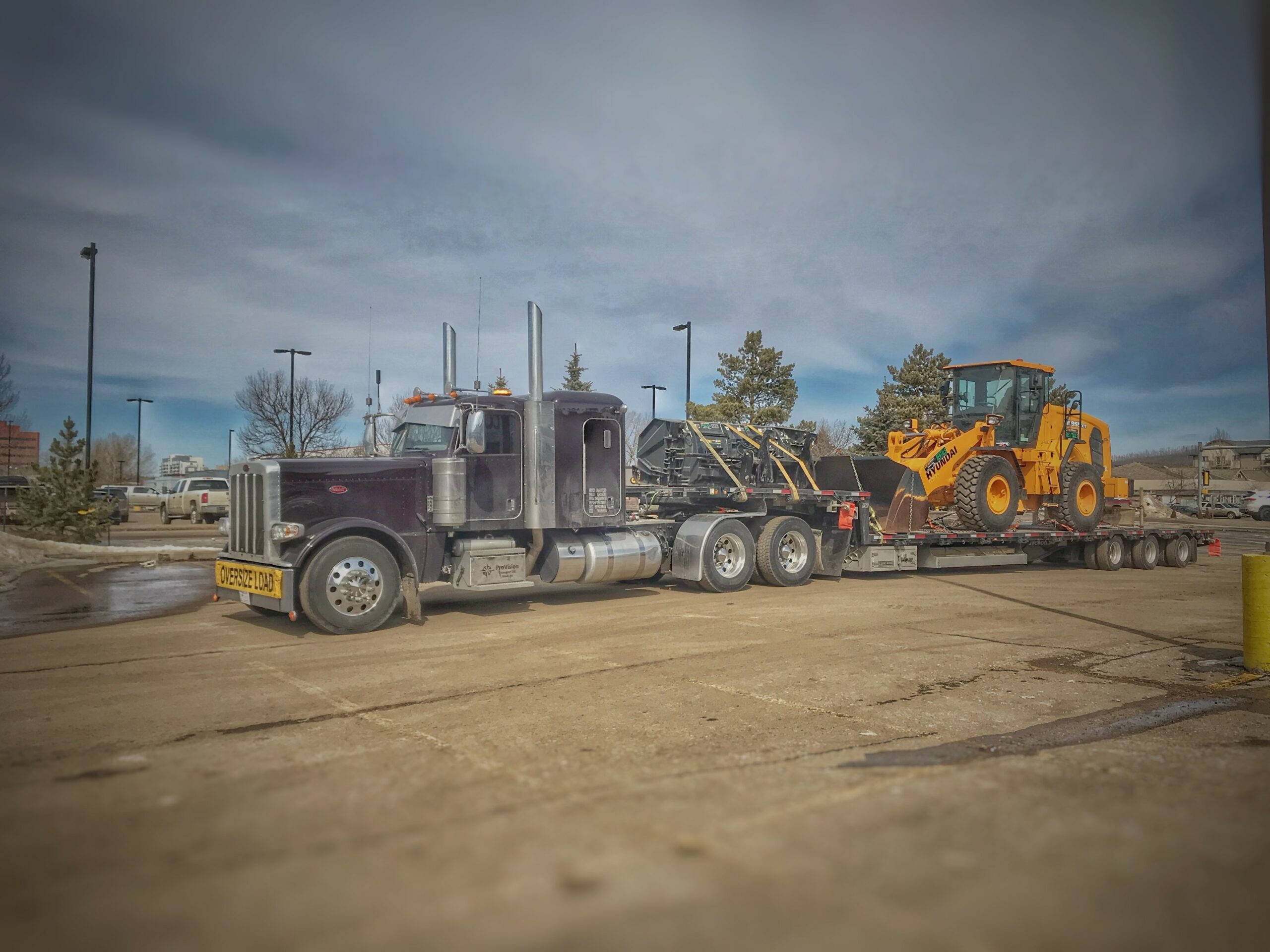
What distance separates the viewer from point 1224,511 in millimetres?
51719

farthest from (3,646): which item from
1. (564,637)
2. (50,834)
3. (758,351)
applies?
(758,351)

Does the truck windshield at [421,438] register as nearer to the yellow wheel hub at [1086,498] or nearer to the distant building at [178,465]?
the yellow wheel hub at [1086,498]

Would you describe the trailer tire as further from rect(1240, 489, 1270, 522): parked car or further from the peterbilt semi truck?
rect(1240, 489, 1270, 522): parked car

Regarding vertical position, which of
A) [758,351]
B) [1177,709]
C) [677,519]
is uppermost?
[758,351]

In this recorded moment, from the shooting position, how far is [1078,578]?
16.0m

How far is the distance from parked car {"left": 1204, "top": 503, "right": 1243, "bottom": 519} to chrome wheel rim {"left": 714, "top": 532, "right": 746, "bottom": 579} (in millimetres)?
50206

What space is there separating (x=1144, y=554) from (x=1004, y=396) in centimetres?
565

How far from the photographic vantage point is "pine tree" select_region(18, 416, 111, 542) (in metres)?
20.1

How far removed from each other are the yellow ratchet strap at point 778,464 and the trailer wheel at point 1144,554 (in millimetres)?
9156

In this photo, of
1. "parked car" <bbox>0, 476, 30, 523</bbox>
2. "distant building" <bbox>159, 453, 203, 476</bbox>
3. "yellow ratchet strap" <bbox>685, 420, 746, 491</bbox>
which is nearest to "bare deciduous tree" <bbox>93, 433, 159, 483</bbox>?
"distant building" <bbox>159, 453, 203, 476</bbox>

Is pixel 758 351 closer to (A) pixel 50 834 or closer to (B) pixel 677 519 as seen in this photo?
(B) pixel 677 519

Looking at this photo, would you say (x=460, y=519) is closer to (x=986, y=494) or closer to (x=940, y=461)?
(x=940, y=461)

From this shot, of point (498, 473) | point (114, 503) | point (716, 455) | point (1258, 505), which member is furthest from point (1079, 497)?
point (1258, 505)

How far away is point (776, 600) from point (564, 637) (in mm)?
4045
